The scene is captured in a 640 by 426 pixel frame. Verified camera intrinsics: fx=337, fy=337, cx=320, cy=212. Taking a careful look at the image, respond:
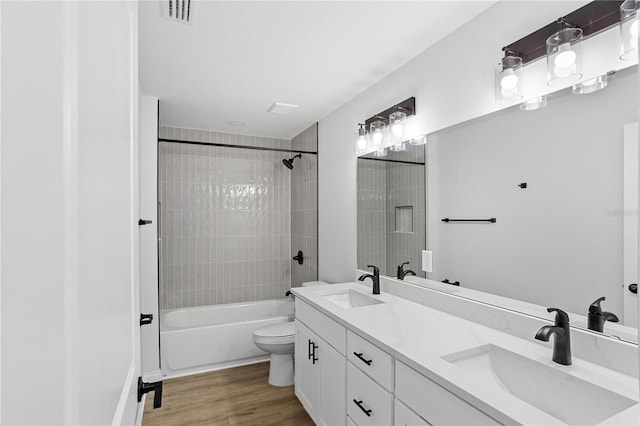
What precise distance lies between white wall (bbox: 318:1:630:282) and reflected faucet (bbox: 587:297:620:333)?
87 cm

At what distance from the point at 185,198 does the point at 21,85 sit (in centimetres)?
384

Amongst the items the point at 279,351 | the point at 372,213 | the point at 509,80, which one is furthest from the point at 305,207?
the point at 509,80

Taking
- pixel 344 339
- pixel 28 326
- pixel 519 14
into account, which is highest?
pixel 519 14

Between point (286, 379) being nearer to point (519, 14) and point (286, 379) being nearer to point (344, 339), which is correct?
point (344, 339)

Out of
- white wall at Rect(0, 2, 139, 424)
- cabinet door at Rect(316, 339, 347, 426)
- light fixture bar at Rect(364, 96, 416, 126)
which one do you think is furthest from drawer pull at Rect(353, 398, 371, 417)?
light fixture bar at Rect(364, 96, 416, 126)

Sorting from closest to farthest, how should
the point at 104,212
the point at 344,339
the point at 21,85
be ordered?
the point at 21,85 → the point at 104,212 → the point at 344,339

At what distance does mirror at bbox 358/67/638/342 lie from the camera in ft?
3.93

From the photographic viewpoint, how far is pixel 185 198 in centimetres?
382

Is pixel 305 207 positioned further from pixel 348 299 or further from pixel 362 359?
pixel 362 359

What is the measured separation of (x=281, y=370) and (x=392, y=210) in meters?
1.67

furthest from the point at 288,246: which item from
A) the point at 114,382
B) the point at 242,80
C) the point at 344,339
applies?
the point at 114,382

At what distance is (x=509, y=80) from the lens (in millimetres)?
1544

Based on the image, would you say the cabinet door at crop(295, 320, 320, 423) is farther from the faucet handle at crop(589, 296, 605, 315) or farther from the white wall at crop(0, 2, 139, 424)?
the white wall at crop(0, 2, 139, 424)

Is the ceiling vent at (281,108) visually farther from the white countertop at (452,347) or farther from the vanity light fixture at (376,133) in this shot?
the white countertop at (452,347)
